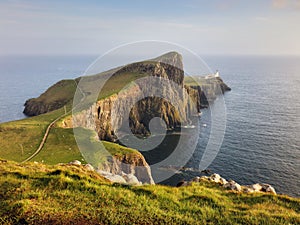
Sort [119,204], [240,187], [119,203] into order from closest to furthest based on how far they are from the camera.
→ 1. [119,204]
2. [119,203]
3. [240,187]

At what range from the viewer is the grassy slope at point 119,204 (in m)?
14.8

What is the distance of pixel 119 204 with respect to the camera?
1658 centimetres

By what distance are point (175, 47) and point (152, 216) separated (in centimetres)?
1688

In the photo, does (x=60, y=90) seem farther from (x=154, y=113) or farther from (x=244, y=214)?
(x=244, y=214)

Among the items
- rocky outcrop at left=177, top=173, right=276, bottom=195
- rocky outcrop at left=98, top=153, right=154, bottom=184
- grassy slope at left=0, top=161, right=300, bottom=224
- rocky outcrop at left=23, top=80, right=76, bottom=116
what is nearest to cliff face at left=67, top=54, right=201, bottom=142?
rocky outcrop at left=98, top=153, right=154, bottom=184

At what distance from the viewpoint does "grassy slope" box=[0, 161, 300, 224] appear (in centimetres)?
1479

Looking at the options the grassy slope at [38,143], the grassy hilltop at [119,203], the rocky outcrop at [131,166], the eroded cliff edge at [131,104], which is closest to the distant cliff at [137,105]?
the eroded cliff edge at [131,104]

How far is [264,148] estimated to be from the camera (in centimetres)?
10000

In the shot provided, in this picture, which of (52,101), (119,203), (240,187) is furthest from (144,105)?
(119,203)

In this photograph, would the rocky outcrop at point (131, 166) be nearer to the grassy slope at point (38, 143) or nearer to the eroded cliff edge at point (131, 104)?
the eroded cliff edge at point (131, 104)

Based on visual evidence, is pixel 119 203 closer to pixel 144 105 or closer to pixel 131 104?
pixel 131 104

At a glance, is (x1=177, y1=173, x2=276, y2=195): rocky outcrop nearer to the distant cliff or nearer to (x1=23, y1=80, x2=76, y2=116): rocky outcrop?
the distant cliff

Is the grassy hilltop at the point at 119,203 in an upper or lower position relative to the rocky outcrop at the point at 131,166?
upper

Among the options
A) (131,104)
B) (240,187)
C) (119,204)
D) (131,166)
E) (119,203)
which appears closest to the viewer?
(119,204)
